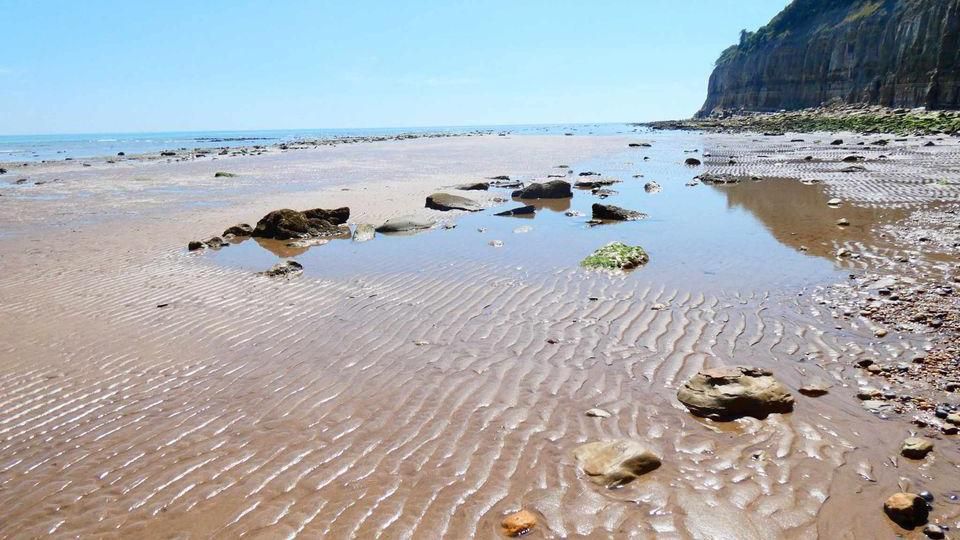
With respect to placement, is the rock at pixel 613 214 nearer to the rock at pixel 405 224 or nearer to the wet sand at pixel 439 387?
the wet sand at pixel 439 387

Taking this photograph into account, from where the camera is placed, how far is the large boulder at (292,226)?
46.0 feet

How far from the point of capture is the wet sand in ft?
13.1

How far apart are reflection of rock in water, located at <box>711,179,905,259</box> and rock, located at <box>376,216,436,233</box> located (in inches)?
333

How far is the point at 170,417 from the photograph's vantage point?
5504 mm

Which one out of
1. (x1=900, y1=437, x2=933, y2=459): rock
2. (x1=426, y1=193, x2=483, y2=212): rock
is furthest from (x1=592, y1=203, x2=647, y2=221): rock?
(x1=900, y1=437, x2=933, y2=459): rock

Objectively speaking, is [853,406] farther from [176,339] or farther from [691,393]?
[176,339]

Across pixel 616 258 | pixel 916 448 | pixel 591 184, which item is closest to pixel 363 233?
pixel 616 258

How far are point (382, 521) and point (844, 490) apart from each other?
3263 mm

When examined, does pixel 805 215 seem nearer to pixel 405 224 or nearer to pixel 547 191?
pixel 547 191

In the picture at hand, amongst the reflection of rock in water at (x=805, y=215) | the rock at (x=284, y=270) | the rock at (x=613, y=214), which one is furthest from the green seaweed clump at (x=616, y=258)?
the rock at (x=284, y=270)

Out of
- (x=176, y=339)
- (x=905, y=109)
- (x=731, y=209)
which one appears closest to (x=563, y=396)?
(x=176, y=339)

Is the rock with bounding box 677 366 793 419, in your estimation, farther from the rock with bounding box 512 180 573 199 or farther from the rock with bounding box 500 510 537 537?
the rock with bounding box 512 180 573 199

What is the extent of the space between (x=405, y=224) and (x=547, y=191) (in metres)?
6.78

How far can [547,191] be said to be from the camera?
19.7 metres
